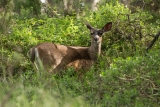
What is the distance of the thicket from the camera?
7.98m

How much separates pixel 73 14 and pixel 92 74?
5212 mm

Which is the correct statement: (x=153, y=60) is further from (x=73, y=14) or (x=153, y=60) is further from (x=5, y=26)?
(x=73, y=14)

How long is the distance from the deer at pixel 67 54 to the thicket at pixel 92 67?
0.23m

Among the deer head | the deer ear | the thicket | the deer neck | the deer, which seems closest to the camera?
the thicket

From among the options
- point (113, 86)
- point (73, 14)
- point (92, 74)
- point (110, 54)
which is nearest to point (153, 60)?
point (113, 86)

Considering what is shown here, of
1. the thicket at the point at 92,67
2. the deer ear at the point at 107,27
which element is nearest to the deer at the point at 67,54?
the deer ear at the point at 107,27

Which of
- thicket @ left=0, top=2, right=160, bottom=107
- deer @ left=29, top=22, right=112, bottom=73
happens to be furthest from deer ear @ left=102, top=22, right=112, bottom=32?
thicket @ left=0, top=2, right=160, bottom=107

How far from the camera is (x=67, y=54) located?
11.7 m

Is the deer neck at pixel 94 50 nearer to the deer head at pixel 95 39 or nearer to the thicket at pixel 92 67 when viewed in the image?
the deer head at pixel 95 39

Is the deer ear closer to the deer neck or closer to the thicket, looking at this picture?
the thicket

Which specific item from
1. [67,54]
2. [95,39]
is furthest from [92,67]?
[95,39]

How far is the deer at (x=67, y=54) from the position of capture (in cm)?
1120

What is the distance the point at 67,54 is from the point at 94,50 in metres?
0.72

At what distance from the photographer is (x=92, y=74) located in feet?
33.5
